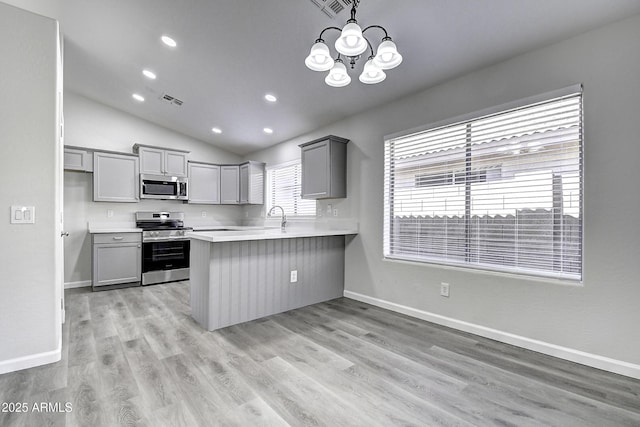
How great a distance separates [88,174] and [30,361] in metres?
3.36

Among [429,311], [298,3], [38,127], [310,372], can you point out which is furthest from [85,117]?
[429,311]

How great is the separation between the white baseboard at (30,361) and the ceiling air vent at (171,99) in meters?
3.35

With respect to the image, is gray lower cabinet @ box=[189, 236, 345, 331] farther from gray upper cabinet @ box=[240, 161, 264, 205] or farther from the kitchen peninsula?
gray upper cabinet @ box=[240, 161, 264, 205]

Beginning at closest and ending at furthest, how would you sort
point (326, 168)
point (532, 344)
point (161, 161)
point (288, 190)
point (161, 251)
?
point (532, 344), point (326, 168), point (161, 251), point (161, 161), point (288, 190)

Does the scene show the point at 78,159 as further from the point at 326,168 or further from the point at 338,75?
the point at 338,75

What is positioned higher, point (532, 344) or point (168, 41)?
point (168, 41)

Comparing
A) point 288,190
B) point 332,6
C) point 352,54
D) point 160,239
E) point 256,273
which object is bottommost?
point 256,273

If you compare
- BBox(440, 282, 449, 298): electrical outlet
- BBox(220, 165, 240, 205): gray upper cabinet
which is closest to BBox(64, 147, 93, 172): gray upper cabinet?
BBox(220, 165, 240, 205): gray upper cabinet

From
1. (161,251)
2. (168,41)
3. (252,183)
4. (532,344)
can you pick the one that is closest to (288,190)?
(252,183)

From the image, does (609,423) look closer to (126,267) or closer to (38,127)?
(38,127)

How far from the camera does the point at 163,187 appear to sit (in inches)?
197

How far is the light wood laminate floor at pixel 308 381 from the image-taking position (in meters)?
1.58

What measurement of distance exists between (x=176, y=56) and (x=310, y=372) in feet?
11.2

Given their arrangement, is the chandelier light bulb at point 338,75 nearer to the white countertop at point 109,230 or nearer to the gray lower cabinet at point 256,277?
the gray lower cabinet at point 256,277
